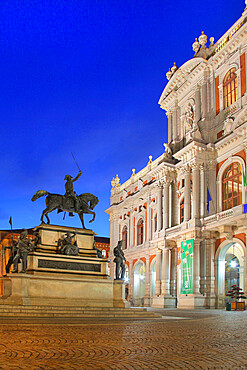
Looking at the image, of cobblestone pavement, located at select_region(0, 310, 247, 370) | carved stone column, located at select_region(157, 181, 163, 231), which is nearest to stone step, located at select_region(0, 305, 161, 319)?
cobblestone pavement, located at select_region(0, 310, 247, 370)

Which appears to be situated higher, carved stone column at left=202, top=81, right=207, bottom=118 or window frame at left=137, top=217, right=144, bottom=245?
carved stone column at left=202, top=81, right=207, bottom=118

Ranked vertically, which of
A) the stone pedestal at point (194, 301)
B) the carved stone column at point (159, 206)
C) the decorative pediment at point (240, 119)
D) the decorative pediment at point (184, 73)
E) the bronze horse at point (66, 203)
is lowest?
the stone pedestal at point (194, 301)

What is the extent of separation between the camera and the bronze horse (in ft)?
55.9

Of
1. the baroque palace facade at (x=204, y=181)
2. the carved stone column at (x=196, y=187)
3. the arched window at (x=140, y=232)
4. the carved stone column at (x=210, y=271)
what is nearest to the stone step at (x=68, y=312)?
the baroque palace facade at (x=204, y=181)

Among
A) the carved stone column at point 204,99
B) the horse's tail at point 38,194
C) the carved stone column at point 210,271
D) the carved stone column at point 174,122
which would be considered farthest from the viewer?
the carved stone column at point 174,122

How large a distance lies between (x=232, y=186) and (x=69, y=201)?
49.7 ft

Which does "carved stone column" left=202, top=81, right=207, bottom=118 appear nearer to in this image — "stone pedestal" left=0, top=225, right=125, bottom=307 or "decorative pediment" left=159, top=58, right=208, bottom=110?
"decorative pediment" left=159, top=58, right=208, bottom=110

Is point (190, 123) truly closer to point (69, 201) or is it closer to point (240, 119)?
point (240, 119)

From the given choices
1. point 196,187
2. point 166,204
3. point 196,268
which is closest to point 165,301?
point 196,268

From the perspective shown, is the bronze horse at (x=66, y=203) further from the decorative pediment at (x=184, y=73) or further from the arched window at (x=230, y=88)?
the decorative pediment at (x=184, y=73)

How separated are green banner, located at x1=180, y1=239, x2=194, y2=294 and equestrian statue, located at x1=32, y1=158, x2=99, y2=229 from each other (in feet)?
45.0

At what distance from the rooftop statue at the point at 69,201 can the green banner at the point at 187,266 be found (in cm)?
1372

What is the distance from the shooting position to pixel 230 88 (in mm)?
30688

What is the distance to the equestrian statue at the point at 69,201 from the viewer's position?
17047 mm
